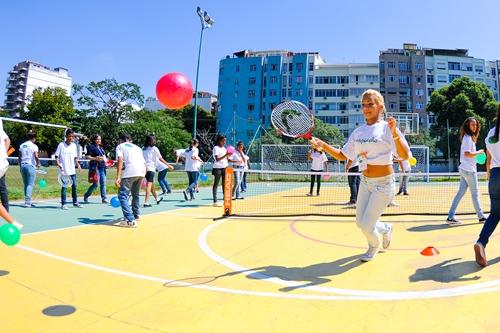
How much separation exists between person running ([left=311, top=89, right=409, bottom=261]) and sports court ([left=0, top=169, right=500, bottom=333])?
0.71m

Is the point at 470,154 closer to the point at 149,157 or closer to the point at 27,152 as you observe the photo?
the point at 149,157

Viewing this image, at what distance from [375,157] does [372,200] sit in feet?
1.85

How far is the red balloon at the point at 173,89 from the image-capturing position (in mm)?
10695

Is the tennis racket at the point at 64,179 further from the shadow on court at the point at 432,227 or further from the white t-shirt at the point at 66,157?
the shadow on court at the point at 432,227

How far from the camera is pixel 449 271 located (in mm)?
4594

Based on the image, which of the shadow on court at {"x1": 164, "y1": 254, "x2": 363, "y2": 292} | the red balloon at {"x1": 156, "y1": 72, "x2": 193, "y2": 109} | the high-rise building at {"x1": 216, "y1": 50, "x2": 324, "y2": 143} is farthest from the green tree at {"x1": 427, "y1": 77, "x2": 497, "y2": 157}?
the shadow on court at {"x1": 164, "y1": 254, "x2": 363, "y2": 292}

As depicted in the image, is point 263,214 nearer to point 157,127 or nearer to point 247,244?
point 247,244

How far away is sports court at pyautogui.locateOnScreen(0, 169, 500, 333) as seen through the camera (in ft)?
10.9

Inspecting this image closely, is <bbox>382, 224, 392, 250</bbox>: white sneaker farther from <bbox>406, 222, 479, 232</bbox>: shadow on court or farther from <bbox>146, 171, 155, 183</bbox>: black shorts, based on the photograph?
<bbox>146, 171, 155, 183</bbox>: black shorts

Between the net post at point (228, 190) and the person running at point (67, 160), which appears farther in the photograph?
the person running at point (67, 160)

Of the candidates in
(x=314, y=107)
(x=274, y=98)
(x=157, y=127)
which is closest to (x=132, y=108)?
(x=157, y=127)

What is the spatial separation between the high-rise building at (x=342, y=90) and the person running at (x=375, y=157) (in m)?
74.6

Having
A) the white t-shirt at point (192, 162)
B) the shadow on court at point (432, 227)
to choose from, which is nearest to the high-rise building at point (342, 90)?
the white t-shirt at point (192, 162)

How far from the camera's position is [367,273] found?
15.2 ft
